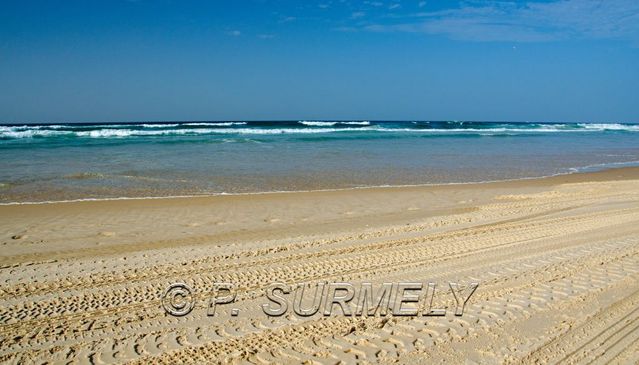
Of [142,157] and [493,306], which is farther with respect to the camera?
[142,157]

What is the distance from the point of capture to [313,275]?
521cm

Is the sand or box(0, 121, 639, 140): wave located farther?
box(0, 121, 639, 140): wave

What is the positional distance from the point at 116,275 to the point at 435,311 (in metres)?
3.46

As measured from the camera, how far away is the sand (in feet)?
11.7

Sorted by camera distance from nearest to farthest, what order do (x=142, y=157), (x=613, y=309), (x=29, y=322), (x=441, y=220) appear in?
(x=29, y=322), (x=613, y=309), (x=441, y=220), (x=142, y=157)

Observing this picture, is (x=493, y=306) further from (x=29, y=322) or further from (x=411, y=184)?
(x=411, y=184)

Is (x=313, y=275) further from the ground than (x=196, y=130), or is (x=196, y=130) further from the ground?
(x=196, y=130)

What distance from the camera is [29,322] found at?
401cm

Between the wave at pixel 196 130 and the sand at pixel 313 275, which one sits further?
the wave at pixel 196 130

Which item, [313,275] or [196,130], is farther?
[196,130]

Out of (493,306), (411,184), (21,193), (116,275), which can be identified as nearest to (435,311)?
(493,306)

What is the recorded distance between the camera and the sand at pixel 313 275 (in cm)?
357

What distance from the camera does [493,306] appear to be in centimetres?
433

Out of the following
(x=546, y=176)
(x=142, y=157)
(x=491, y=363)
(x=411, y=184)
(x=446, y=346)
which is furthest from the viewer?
(x=142, y=157)
